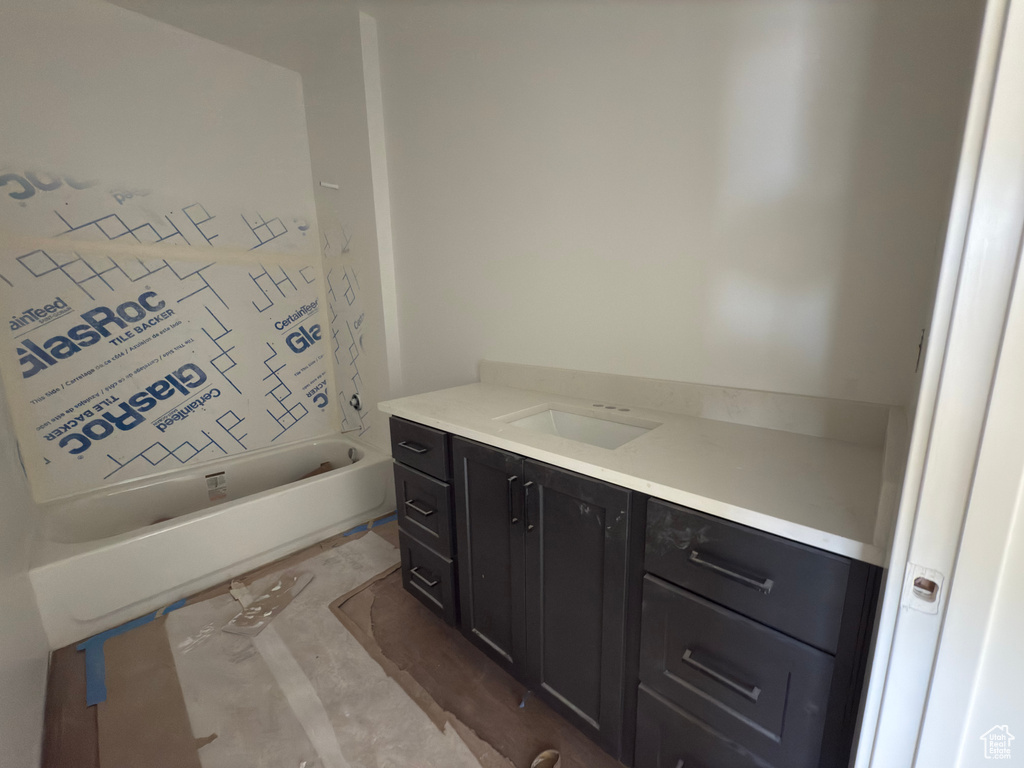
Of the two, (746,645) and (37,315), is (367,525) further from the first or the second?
(746,645)

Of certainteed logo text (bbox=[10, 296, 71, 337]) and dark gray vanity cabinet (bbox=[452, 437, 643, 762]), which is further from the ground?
certainteed logo text (bbox=[10, 296, 71, 337])

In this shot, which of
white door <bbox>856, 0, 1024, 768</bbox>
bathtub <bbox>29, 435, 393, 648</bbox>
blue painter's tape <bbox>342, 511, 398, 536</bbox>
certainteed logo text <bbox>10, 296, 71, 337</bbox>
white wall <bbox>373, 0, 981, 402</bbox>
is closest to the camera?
white door <bbox>856, 0, 1024, 768</bbox>

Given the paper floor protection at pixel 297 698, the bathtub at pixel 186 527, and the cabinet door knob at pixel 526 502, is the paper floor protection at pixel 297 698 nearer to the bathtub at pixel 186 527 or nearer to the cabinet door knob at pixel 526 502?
the bathtub at pixel 186 527

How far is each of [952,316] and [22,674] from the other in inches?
89.8

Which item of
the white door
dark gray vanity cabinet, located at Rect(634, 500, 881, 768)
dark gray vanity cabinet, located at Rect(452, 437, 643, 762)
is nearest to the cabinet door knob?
dark gray vanity cabinet, located at Rect(452, 437, 643, 762)

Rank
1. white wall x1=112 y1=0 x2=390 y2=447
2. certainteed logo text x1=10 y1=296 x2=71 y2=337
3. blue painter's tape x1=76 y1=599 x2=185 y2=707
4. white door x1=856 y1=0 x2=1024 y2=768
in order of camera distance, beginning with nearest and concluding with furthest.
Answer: white door x1=856 y1=0 x2=1024 y2=768, blue painter's tape x1=76 y1=599 x2=185 y2=707, certainteed logo text x1=10 y1=296 x2=71 y2=337, white wall x1=112 y1=0 x2=390 y2=447

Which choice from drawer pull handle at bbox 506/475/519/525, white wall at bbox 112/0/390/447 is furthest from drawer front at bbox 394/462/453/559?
white wall at bbox 112/0/390/447

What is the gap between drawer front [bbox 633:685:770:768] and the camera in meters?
0.91

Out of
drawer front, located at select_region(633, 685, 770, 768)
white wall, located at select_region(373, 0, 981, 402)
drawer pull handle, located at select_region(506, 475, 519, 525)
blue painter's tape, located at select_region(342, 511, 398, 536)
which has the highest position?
white wall, located at select_region(373, 0, 981, 402)

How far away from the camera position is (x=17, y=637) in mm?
1300

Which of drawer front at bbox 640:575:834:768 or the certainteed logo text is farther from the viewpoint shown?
the certainteed logo text

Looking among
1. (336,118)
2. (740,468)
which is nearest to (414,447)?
(740,468)

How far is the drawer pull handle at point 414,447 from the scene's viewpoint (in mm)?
1518

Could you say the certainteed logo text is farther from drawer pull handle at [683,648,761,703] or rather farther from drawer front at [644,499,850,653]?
drawer pull handle at [683,648,761,703]
